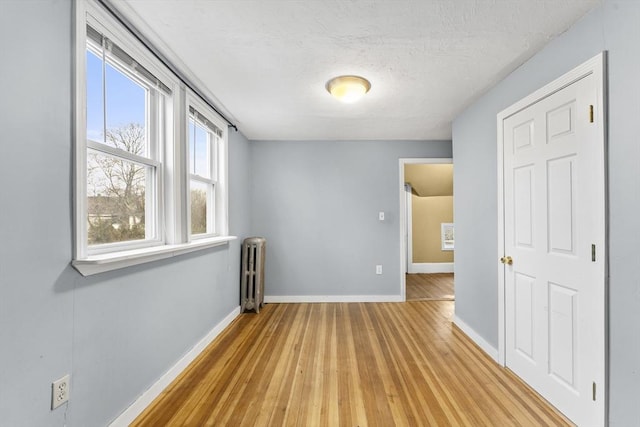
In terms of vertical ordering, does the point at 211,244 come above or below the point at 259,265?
above

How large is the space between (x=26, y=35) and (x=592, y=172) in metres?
2.74

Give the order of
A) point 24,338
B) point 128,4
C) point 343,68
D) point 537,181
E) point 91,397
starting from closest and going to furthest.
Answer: point 24,338, point 91,397, point 128,4, point 537,181, point 343,68

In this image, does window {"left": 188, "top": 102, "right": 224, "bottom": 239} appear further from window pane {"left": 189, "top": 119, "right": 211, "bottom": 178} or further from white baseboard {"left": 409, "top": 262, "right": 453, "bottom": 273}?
white baseboard {"left": 409, "top": 262, "right": 453, "bottom": 273}

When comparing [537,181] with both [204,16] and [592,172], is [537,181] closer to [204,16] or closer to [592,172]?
[592,172]

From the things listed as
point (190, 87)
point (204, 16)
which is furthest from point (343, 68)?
point (190, 87)

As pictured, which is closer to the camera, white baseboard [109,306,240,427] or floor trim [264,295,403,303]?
white baseboard [109,306,240,427]

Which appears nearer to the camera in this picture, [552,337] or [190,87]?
[552,337]

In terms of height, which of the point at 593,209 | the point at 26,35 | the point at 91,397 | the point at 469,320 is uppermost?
the point at 26,35

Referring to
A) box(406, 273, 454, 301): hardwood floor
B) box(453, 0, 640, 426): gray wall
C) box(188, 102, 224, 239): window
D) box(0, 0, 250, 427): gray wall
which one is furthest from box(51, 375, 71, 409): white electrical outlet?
box(406, 273, 454, 301): hardwood floor

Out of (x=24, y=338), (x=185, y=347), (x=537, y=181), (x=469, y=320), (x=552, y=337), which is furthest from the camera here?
(x=469, y=320)

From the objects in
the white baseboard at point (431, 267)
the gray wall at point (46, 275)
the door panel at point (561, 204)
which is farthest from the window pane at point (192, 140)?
the white baseboard at point (431, 267)

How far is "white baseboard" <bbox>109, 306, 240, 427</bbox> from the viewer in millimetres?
1627

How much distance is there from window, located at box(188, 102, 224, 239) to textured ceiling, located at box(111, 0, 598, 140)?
11.5 inches

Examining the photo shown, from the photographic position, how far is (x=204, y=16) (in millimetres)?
1595
